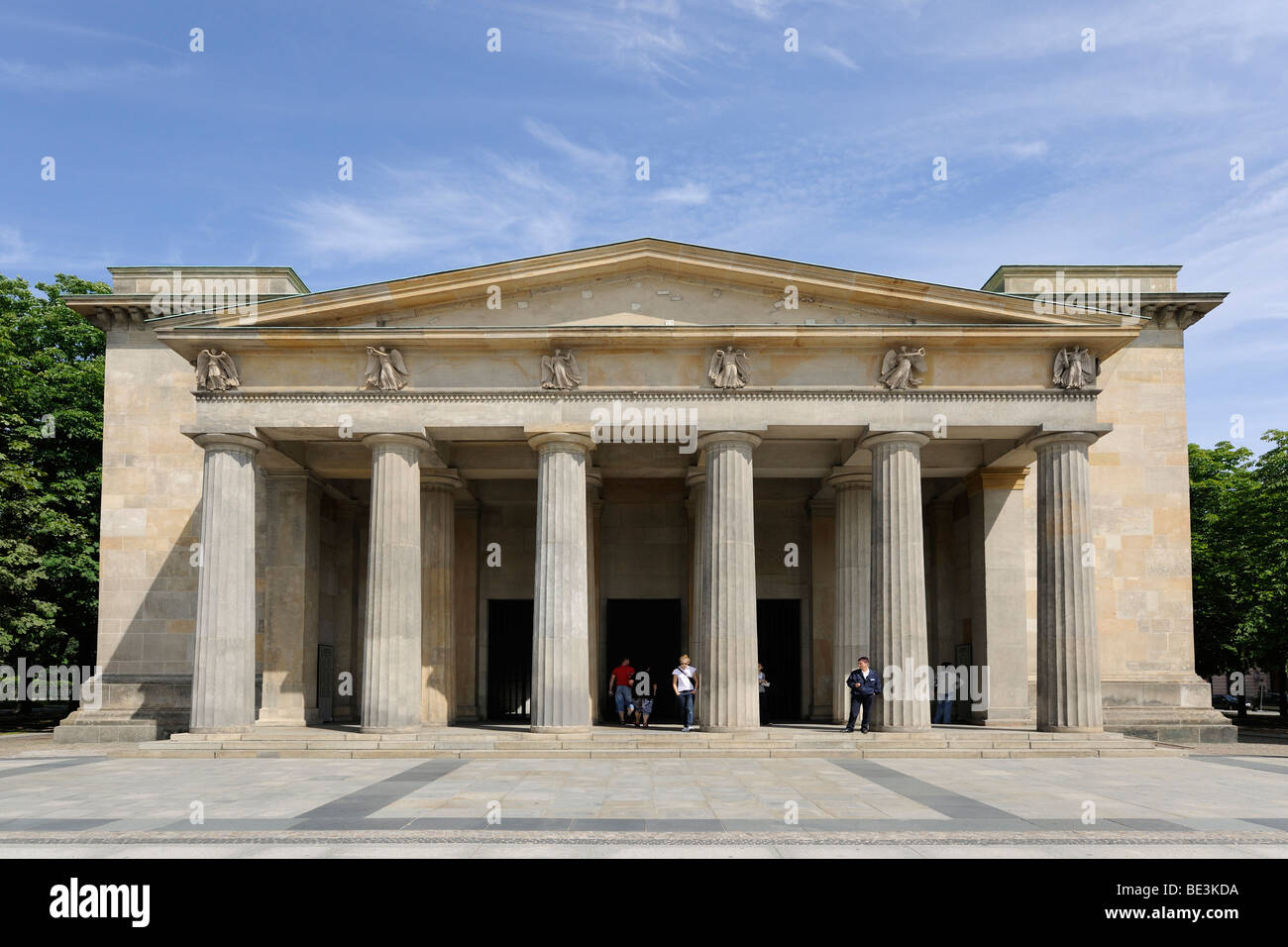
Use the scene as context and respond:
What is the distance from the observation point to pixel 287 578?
120 feet

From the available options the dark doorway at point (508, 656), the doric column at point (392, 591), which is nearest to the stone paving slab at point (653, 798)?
the doric column at point (392, 591)

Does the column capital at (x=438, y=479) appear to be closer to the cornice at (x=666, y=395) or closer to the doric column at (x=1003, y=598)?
the cornice at (x=666, y=395)

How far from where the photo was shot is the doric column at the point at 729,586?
1233 inches

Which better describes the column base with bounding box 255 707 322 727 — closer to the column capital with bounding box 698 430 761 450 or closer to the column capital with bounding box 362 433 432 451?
the column capital with bounding box 362 433 432 451

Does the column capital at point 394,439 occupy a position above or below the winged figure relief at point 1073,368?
below

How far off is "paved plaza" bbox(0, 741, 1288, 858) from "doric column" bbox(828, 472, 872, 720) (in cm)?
785

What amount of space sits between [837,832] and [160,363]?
3224cm

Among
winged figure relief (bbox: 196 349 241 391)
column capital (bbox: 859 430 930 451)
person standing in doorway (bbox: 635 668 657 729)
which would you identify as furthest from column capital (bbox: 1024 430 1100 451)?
winged figure relief (bbox: 196 349 241 391)

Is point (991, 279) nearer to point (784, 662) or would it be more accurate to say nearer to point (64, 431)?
point (784, 662)

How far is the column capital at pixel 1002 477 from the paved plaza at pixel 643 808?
11.4 metres

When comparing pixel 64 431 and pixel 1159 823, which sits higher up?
pixel 64 431

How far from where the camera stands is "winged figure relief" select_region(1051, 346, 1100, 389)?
32.2 meters

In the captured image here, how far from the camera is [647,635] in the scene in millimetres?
42219
